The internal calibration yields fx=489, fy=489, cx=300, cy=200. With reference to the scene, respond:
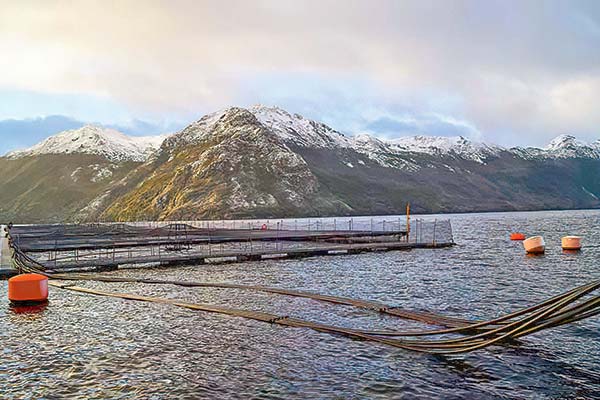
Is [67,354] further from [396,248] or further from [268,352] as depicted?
[396,248]

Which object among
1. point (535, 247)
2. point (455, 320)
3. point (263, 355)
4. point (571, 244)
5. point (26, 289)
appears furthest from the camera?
point (571, 244)

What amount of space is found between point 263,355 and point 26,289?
779 inches

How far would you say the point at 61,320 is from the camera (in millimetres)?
27375

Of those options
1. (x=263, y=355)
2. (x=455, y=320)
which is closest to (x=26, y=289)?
(x=263, y=355)

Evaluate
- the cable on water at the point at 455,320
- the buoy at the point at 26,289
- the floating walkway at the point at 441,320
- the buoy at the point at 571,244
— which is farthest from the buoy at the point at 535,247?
the buoy at the point at 26,289

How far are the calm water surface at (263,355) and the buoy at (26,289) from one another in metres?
1.01

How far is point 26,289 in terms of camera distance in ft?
104

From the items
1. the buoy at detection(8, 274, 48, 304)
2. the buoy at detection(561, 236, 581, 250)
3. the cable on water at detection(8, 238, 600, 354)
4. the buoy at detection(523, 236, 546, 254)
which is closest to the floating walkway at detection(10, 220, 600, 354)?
the cable on water at detection(8, 238, 600, 354)

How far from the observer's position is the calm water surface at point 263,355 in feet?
53.7

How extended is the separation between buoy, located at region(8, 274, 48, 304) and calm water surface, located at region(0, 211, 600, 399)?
1.01m

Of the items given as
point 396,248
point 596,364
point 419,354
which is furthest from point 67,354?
point 396,248

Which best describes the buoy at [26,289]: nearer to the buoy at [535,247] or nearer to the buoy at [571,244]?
the buoy at [535,247]

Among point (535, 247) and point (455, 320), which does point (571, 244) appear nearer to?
point (535, 247)

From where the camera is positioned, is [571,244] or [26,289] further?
[571,244]
